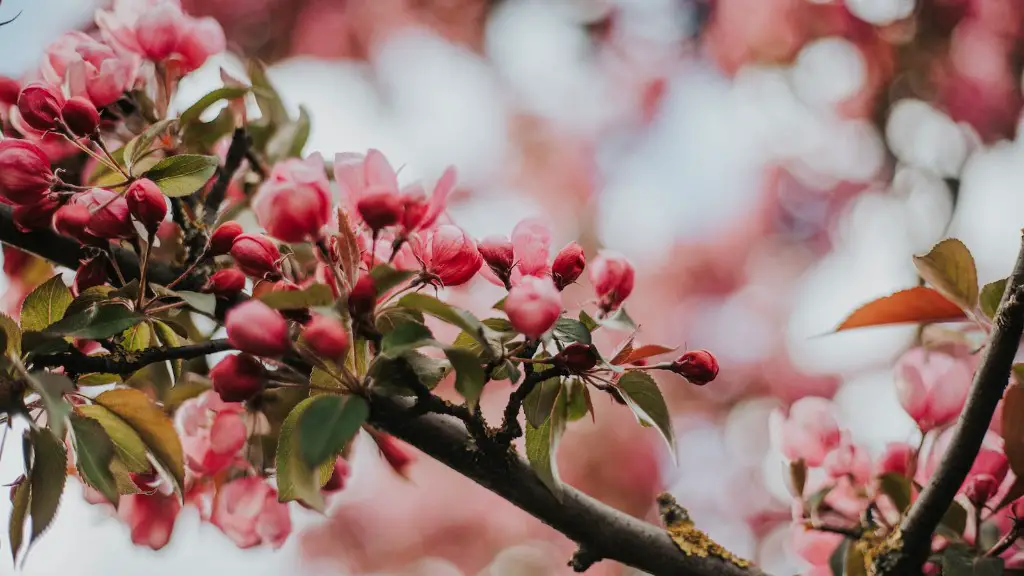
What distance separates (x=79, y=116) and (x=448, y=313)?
282 millimetres

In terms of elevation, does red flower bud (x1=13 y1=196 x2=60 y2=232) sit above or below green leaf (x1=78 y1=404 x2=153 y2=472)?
above

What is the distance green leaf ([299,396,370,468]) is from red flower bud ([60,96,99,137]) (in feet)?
0.85

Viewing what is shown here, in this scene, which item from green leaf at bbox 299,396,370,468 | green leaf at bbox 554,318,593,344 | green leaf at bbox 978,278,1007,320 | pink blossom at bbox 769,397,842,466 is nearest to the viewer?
green leaf at bbox 299,396,370,468

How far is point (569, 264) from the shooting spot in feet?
1.66

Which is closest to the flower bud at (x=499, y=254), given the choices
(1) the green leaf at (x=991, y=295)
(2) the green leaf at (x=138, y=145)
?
(2) the green leaf at (x=138, y=145)

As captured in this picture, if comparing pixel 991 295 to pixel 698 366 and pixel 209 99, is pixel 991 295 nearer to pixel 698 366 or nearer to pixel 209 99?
pixel 698 366

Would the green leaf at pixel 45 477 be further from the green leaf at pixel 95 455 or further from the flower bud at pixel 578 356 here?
the flower bud at pixel 578 356

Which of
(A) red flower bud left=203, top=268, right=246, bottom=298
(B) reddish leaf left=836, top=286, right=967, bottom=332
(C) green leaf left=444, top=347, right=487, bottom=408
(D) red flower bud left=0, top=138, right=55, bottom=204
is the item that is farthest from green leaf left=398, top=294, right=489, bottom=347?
(B) reddish leaf left=836, top=286, right=967, bottom=332

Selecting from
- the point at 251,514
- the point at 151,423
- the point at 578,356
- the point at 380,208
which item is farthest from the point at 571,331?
the point at 251,514

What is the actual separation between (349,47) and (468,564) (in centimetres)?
189

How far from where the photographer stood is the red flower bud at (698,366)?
50 centimetres

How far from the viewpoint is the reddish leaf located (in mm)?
625

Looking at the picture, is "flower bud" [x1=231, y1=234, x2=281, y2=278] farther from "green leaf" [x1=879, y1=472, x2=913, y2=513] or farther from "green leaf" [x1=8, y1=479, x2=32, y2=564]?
"green leaf" [x1=879, y1=472, x2=913, y2=513]

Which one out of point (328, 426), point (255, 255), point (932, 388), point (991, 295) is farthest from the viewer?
point (932, 388)
